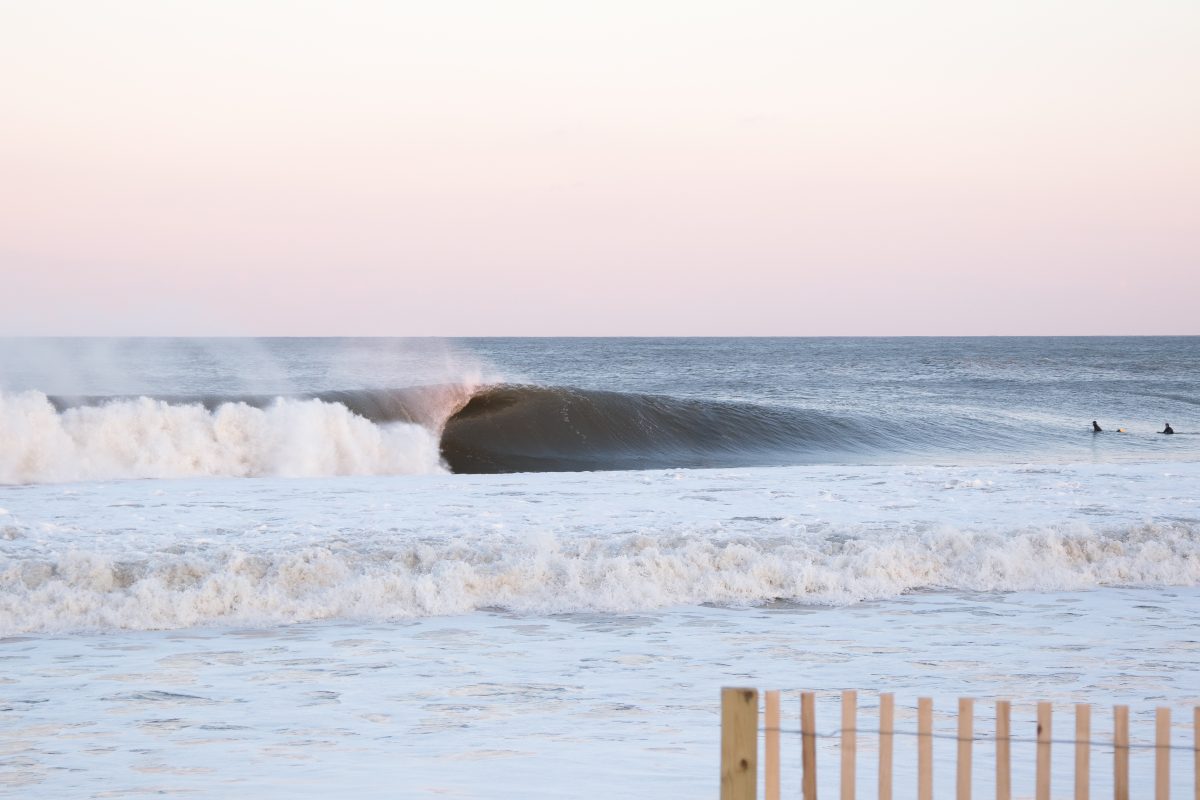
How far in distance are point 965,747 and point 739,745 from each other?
0.53 meters

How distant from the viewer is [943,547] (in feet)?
30.7

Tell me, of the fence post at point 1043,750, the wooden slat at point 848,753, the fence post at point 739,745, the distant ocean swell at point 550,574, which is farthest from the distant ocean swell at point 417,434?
the fence post at point 1043,750

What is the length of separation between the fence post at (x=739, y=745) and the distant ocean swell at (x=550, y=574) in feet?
17.5

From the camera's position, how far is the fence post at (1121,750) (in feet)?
8.29

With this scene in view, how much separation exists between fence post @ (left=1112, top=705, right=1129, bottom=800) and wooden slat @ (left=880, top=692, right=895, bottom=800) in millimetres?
486

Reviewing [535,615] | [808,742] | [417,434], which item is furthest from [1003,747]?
[417,434]

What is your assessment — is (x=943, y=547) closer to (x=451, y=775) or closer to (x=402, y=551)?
(x=402, y=551)

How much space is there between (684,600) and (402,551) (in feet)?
7.77

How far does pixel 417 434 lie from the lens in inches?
872

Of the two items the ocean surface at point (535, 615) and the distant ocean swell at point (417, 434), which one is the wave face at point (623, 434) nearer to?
the distant ocean swell at point (417, 434)

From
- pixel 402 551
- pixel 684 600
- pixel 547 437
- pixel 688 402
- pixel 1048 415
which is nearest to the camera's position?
pixel 684 600

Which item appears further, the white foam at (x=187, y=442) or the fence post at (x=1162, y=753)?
the white foam at (x=187, y=442)

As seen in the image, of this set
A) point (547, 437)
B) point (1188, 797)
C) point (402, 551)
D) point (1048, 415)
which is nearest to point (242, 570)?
point (402, 551)

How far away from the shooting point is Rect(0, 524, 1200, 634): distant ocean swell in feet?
25.1
